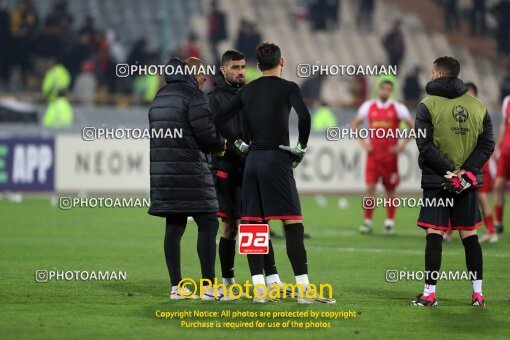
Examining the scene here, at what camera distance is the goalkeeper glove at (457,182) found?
10812 mm

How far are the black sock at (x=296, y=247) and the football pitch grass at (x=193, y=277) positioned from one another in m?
0.33

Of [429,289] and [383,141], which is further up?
[383,141]

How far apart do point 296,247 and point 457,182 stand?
60.0 inches

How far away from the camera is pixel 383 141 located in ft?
64.8

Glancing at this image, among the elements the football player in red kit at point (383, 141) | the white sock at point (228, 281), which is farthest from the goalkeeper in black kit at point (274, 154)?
the football player in red kit at point (383, 141)

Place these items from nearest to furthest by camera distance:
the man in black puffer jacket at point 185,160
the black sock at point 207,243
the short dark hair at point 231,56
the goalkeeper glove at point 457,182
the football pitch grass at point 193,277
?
the football pitch grass at point 193,277, the goalkeeper glove at point 457,182, the man in black puffer jacket at point 185,160, the black sock at point 207,243, the short dark hair at point 231,56

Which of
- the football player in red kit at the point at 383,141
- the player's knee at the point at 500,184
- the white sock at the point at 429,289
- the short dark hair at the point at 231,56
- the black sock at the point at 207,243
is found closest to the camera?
the white sock at the point at 429,289

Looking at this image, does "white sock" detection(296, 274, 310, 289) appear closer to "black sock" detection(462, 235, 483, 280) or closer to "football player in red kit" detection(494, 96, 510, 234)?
"black sock" detection(462, 235, 483, 280)

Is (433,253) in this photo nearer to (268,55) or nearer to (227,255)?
(227,255)

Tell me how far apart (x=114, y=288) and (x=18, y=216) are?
10050 mm

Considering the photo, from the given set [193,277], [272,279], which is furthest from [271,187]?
[193,277]

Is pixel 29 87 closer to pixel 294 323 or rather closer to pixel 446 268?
pixel 446 268

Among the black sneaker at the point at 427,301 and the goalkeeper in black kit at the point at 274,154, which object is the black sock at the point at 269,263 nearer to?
the goalkeeper in black kit at the point at 274,154

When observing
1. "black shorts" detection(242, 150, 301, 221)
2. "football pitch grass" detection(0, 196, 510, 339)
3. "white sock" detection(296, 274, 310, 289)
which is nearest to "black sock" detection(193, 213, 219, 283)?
"football pitch grass" detection(0, 196, 510, 339)
